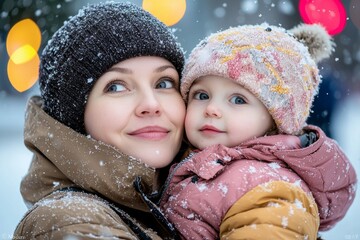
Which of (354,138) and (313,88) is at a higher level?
(313,88)

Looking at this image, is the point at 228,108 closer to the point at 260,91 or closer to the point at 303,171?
the point at 260,91

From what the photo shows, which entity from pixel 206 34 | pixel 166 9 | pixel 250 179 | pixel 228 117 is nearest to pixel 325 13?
pixel 206 34

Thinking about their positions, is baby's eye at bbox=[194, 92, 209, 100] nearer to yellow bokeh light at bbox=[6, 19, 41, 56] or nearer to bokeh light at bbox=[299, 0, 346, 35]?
bokeh light at bbox=[299, 0, 346, 35]

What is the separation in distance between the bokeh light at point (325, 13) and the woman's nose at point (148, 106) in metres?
5.04

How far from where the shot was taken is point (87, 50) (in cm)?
274

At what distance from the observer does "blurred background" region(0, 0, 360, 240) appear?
22.2 ft

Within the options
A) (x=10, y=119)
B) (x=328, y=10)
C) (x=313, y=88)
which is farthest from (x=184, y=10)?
(x=313, y=88)

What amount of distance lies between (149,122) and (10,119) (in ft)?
30.9

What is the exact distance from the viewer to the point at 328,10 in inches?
A: 316

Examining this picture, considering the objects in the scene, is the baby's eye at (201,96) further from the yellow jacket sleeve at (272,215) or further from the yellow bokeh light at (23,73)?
the yellow bokeh light at (23,73)

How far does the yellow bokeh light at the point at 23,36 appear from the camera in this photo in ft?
33.2

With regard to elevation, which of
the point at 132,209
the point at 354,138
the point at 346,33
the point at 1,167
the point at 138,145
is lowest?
the point at 354,138

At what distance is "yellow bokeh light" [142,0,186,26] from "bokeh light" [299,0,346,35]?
1.70 m

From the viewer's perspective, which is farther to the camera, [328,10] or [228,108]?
[328,10]
